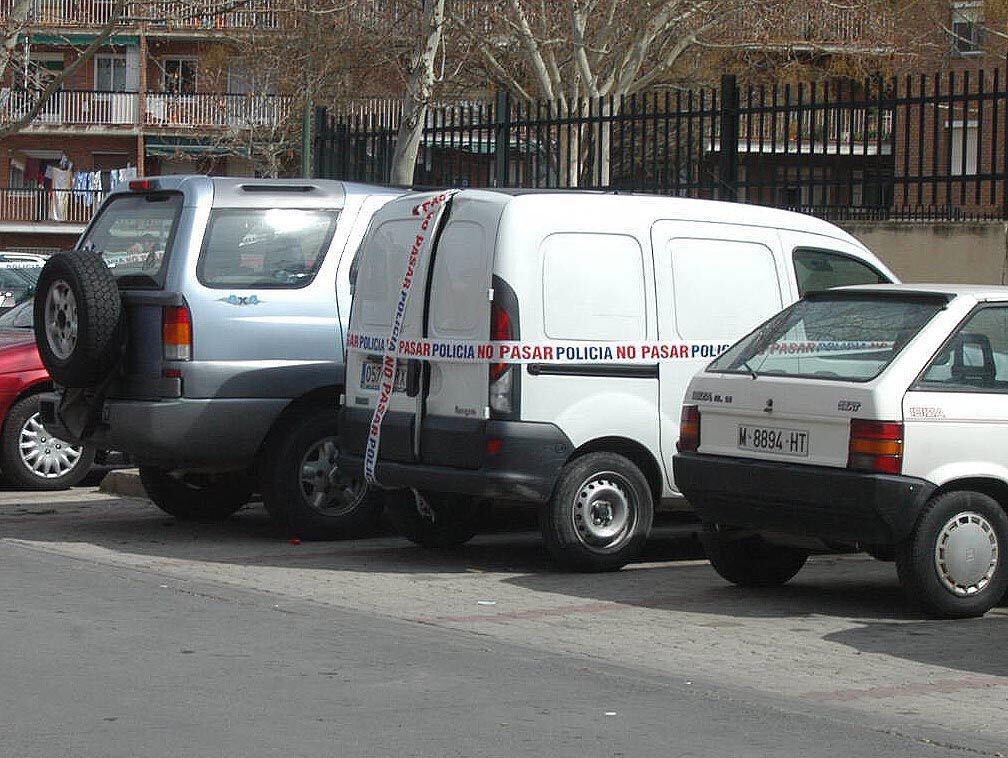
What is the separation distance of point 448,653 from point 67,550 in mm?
4191

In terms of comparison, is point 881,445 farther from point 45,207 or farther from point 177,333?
point 45,207

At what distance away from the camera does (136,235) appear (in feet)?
38.8

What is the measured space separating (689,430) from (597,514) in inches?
42.3

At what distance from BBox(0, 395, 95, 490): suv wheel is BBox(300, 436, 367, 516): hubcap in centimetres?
304

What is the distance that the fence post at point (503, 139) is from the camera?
663 inches

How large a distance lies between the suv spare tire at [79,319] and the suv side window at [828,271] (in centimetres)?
413

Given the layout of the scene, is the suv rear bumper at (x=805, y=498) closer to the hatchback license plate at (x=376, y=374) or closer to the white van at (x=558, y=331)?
the white van at (x=558, y=331)

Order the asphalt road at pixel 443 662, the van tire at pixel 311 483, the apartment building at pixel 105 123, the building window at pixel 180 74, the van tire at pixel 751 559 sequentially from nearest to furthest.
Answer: the asphalt road at pixel 443 662, the van tire at pixel 751 559, the van tire at pixel 311 483, the apartment building at pixel 105 123, the building window at pixel 180 74

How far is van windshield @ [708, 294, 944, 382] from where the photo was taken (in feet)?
29.5

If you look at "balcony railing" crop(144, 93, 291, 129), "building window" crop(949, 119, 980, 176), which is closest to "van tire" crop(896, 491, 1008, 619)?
"building window" crop(949, 119, 980, 176)

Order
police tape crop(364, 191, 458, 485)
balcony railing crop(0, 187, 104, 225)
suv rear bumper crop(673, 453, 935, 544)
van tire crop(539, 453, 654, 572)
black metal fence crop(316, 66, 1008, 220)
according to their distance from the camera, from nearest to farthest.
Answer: suv rear bumper crop(673, 453, 935, 544) → van tire crop(539, 453, 654, 572) → police tape crop(364, 191, 458, 485) → black metal fence crop(316, 66, 1008, 220) → balcony railing crop(0, 187, 104, 225)

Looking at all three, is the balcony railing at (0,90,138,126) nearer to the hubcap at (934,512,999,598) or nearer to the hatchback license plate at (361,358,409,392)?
the hatchback license plate at (361,358,409,392)

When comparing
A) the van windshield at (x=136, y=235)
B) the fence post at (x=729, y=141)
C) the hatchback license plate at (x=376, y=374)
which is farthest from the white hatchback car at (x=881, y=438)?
the fence post at (x=729, y=141)

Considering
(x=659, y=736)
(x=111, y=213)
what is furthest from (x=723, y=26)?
(x=659, y=736)
